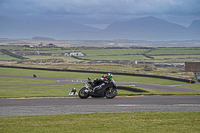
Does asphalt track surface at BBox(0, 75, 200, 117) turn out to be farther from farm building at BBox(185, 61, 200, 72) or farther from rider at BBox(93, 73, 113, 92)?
farm building at BBox(185, 61, 200, 72)

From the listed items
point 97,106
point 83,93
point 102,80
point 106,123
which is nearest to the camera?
point 106,123

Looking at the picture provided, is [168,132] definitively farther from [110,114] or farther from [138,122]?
[110,114]

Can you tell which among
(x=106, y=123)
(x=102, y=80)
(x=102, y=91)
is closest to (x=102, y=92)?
(x=102, y=91)

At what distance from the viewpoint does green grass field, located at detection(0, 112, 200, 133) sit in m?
10.8

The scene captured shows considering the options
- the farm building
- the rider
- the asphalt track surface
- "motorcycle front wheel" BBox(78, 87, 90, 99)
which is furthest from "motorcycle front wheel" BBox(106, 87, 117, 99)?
the farm building

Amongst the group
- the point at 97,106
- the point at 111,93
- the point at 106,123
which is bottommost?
the point at 106,123

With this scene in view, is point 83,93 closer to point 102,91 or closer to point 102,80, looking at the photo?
point 102,91

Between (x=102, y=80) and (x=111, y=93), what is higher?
(x=102, y=80)

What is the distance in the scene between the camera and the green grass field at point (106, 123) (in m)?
10.8

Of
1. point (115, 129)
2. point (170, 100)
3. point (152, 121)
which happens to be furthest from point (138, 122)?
point (170, 100)

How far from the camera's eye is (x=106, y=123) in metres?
12.0

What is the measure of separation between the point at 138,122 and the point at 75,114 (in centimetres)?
358

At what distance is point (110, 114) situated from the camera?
Answer: 1423 centimetres

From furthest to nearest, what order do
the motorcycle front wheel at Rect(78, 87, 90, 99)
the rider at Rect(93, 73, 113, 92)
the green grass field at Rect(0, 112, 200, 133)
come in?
1. the rider at Rect(93, 73, 113, 92)
2. the motorcycle front wheel at Rect(78, 87, 90, 99)
3. the green grass field at Rect(0, 112, 200, 133)
